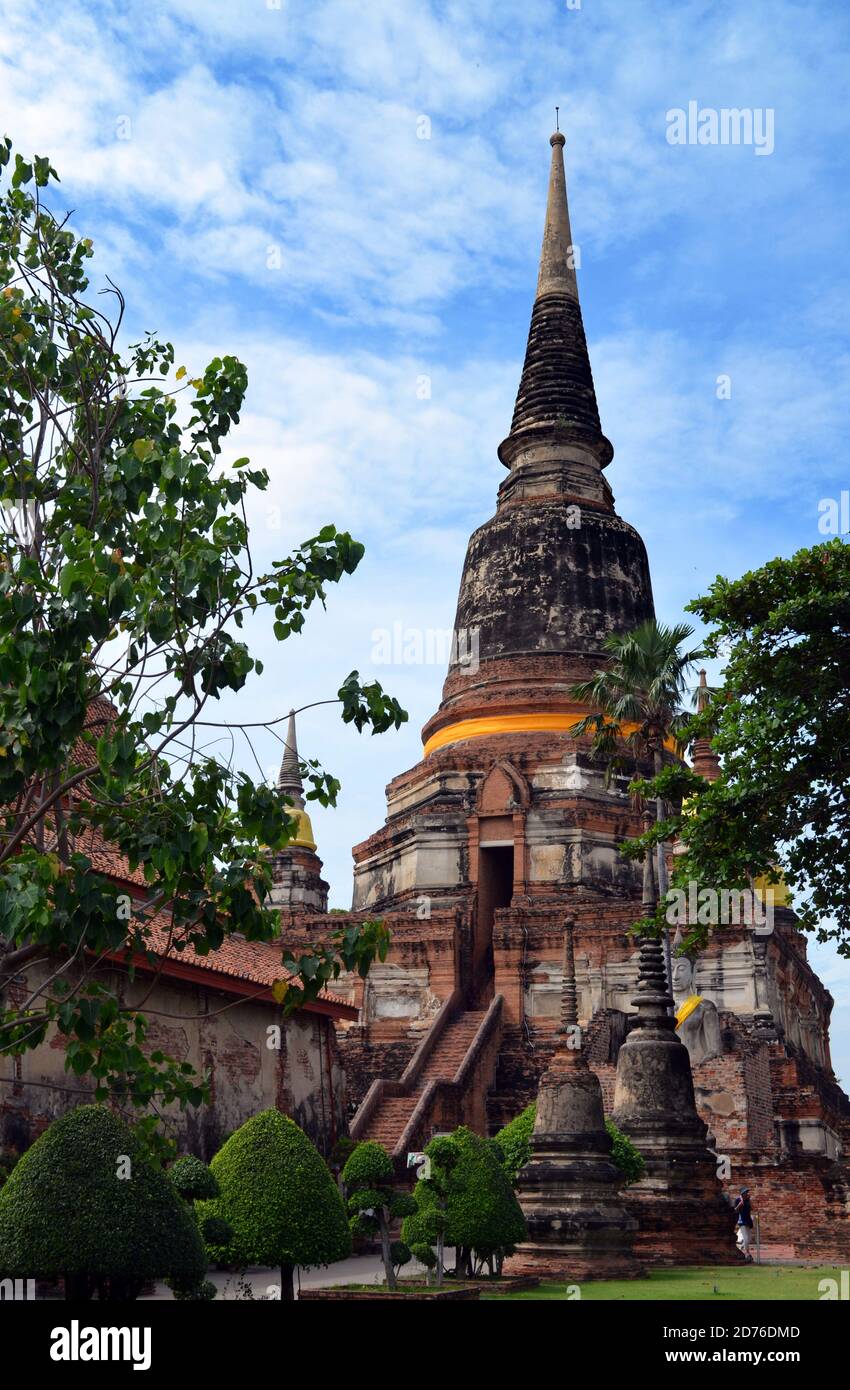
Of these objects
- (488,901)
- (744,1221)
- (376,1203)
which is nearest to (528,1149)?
(744,1221)

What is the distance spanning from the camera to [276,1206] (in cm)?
1258

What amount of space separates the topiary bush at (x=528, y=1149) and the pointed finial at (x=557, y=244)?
1070 inches

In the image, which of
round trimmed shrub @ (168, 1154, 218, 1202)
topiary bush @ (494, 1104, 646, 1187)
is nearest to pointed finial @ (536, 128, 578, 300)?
topiary bush @ (494, 1104, 646, 1187)

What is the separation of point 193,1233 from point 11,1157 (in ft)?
20.8

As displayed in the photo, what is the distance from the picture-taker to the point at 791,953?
32.0m

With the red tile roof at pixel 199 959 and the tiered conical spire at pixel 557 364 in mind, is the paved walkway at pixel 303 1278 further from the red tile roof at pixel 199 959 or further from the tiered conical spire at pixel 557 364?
the tiered conical spire at pixel 557 364

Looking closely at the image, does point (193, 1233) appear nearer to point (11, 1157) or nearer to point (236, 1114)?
point (11, 1157)

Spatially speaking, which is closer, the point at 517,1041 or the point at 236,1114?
the point at 236,1114

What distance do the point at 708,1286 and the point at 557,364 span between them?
28.8m

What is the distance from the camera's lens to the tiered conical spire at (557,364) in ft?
133

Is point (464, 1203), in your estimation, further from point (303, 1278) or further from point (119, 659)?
point (119, 659)

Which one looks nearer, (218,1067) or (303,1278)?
(303,1278)
